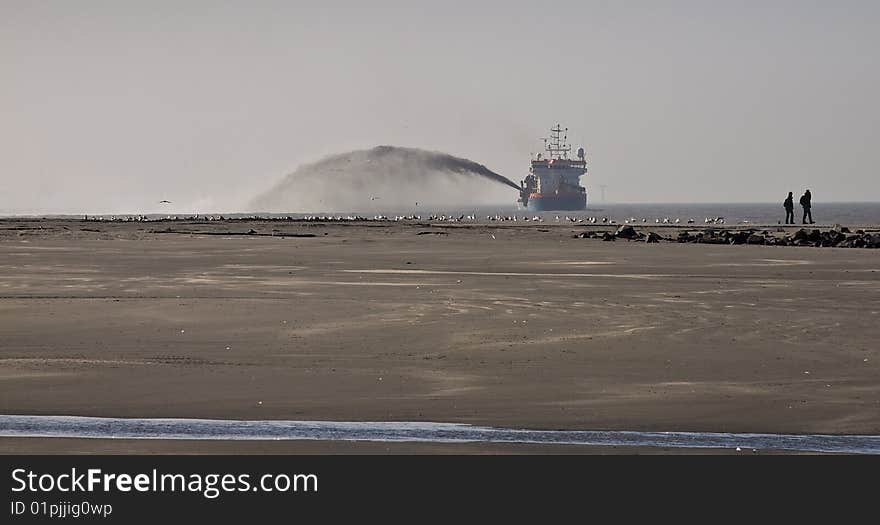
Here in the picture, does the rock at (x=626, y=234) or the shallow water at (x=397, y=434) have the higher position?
the rock at (x=626, y=234)

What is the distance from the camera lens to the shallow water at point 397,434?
9.13 m

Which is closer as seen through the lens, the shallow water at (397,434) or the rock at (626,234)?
the shallow water at (397,434)

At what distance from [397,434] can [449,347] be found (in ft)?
15.0

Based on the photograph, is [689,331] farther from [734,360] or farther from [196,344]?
[196,344]

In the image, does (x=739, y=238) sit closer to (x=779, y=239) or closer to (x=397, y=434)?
(x=779, y=239)

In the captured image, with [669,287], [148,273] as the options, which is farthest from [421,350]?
[148,273]

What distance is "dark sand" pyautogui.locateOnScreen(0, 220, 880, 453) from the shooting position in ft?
33.8

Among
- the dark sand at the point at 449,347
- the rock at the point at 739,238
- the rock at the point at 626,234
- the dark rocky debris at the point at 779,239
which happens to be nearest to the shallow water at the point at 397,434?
the dark sand at the point at 449,347

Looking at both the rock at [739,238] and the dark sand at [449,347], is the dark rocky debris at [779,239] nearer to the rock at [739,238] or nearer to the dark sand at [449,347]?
the rock at [739,238]

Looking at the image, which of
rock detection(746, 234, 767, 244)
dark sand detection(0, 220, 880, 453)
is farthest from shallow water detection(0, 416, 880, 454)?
rock detection(746, 234, 767, 244)

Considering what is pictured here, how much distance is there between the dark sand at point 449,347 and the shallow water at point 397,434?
0.24 metres

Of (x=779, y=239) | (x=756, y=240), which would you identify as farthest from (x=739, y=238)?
(x=779, y=239)
